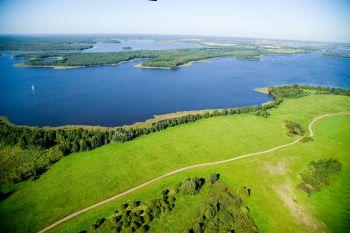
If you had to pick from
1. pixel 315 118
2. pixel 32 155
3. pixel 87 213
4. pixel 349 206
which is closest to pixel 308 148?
pixel 349 206

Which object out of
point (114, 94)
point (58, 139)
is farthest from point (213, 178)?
point (114, 94)

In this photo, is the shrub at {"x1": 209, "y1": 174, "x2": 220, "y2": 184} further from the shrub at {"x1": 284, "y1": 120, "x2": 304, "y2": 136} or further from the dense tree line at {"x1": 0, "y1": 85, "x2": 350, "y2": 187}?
the shrub at {"x1": 284, "y1": 120, "x2": 304, "y2": 136}

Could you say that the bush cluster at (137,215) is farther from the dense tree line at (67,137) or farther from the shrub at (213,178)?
the dense tree line at (67,137)

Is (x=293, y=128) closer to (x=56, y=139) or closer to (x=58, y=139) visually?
(x=58, y=139)

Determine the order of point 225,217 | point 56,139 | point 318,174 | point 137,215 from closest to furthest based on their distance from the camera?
point 137,215, point 225,217, point 318,174, point 56,139

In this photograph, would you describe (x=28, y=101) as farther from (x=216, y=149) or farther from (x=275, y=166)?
(x=275, y=166)

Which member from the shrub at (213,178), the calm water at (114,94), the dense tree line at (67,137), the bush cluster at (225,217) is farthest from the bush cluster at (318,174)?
the calm water at (114,94)
